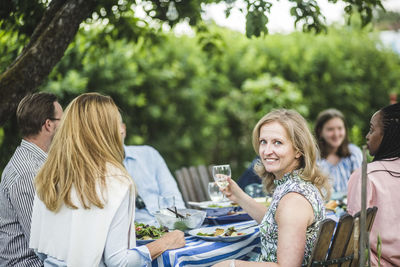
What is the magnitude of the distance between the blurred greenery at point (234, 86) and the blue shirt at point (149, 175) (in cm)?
282

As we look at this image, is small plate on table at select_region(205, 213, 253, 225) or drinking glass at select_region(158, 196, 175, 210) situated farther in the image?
small plate on table at select_region(205, 213, 253, 225)

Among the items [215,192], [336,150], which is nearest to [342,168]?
[336,150]

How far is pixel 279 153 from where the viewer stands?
2.42 metres

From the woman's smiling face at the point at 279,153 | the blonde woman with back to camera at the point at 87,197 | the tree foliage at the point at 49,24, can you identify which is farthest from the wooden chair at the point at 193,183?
the blonde woman with back to camera at the point at 87,197

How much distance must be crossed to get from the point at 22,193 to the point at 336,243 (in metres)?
1.78

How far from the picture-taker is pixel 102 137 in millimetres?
2188

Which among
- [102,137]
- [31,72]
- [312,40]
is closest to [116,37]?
[31,72]

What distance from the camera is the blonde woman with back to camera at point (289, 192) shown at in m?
2.03

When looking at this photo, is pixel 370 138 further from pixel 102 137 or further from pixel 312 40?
pixel 312 40

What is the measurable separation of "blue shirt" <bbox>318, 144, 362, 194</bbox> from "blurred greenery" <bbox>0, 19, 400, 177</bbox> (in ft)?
7.67

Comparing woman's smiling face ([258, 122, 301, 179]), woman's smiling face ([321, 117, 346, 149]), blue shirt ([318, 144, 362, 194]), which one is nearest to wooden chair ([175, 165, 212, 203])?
blue shirt ([318, 144, 362, 194])

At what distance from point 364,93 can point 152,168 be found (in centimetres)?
600

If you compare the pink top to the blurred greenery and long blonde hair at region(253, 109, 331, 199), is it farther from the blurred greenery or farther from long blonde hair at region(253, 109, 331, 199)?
the blurred greenery

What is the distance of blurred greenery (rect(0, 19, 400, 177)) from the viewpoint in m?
7.49
